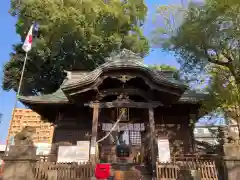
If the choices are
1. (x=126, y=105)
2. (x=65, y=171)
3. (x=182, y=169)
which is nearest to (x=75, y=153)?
(x=65, y=171)

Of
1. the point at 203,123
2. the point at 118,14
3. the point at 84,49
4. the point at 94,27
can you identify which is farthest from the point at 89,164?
the point at 118,14

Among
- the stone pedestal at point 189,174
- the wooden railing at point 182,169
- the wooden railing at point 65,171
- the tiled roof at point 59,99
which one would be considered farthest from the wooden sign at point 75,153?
the stone pedestal at point 189,174

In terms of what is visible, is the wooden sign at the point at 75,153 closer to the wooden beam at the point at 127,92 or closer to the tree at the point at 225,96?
the wooden beam at the point at 127,92

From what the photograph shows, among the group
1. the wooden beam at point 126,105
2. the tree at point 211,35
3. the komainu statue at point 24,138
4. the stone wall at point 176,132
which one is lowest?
the komainu statue at point 24,138

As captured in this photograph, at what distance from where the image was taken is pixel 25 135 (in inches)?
366

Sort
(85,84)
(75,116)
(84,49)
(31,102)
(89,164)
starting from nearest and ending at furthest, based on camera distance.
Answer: (89,164) → (85,84) → (31,102) → (75,116) → (84,49)

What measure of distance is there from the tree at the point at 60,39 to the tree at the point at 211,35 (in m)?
12.3

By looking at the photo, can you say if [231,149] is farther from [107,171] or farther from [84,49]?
[84,49]

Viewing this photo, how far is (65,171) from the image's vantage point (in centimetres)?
950

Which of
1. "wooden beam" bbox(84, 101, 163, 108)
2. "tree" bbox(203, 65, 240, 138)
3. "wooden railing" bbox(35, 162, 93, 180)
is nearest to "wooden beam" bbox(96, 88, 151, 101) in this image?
"wooden beam" bbox(84, 101, 163, 108)

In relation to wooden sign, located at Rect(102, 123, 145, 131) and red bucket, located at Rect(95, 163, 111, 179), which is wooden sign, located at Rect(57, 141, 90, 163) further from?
wooden sign, located at Rect(102, 123, 145, 131)

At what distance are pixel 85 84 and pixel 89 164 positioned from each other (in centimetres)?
444

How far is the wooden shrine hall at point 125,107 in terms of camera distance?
40.8 ft

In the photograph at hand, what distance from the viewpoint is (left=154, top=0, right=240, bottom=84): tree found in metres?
12.5
